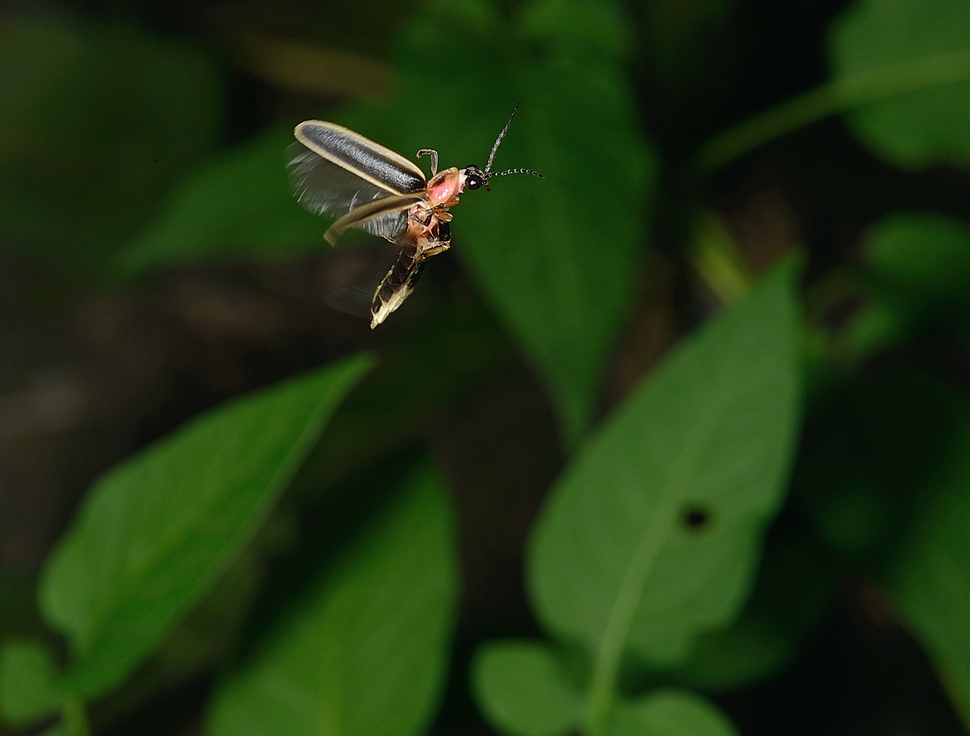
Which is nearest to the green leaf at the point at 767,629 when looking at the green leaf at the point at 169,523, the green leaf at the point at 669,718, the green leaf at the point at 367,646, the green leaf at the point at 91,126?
the green leaf at the point at 669,718

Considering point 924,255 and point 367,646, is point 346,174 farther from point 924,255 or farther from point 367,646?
point 924,255

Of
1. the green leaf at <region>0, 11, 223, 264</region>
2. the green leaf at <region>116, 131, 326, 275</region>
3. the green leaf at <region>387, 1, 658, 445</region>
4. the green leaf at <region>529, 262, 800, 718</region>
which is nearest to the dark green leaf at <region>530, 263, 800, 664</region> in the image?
the green leaf at <region>529, 262, 800, 718</region>

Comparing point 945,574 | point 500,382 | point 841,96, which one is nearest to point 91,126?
point 500,382

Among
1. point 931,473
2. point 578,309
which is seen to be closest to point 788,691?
point 931,473

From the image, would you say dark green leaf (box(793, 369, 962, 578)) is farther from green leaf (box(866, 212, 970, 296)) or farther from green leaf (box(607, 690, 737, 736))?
green leaf (box(607, 690, 737, 736))

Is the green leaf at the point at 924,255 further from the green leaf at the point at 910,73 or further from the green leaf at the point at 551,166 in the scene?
the green leaf at the point at 551,166

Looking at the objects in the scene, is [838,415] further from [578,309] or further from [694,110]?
[694,110]
